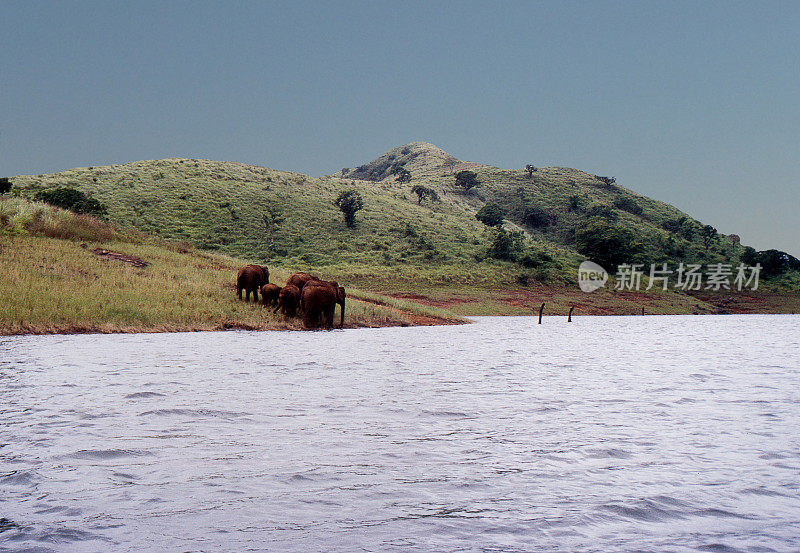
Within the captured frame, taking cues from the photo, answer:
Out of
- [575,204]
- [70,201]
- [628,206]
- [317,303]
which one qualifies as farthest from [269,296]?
[628,206]

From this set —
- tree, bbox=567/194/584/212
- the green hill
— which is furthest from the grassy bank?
tree, bbox=567/194/584/212

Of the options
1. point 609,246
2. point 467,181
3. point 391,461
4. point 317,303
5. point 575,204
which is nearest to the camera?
point 391,461

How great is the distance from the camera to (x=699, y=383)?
1328 cm

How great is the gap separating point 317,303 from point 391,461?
2431 cm

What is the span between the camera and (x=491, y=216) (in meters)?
113

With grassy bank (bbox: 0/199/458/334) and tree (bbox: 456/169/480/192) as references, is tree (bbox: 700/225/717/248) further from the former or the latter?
grassy bank (bbox: 0/199/458/334)

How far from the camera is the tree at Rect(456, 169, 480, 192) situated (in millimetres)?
148500

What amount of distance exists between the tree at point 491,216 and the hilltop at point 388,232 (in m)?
1.59

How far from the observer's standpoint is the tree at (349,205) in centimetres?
9438

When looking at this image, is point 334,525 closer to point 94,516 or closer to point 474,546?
point 474,546

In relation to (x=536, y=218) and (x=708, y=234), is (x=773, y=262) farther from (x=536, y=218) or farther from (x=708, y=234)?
(x=536, y=218)

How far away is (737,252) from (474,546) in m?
128

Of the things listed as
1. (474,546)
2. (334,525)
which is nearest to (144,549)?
(334,525)

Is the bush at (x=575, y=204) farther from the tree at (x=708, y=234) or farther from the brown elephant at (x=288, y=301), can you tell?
the brown elephant at (x=288, y=301)
